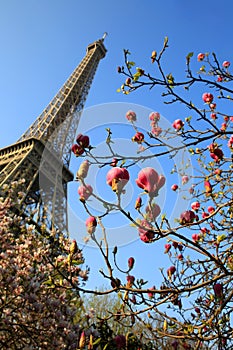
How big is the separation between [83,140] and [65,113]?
2311cm

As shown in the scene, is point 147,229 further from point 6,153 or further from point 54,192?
point 6,153

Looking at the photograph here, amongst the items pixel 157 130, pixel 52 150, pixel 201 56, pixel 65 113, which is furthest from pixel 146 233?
pixel 65 113

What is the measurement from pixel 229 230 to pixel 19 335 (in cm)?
294

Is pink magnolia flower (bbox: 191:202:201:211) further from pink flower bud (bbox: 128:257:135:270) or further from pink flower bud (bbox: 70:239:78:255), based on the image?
pink flower bud (bbox: 70:239:78:255)

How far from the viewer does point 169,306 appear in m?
3.71

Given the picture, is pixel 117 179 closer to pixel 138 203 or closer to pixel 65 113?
pixel 138 203

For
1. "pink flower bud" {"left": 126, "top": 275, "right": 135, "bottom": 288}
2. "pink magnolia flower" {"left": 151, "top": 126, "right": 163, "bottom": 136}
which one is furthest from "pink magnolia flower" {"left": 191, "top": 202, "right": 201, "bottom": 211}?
"pink flower bud" {"left": 126, "top": 275, "right": 135, "bottom": 288}

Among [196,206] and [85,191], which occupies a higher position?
[196,206]

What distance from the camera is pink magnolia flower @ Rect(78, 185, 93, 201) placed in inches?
65.6

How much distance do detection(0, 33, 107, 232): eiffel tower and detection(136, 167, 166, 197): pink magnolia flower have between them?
11.5 m

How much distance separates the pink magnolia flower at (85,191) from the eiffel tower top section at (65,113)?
17.4 metres

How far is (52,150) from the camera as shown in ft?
68.5

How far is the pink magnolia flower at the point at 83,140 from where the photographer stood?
6.09 ft

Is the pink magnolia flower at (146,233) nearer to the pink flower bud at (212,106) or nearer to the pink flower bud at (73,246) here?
the pink flower bud at (73,246)
